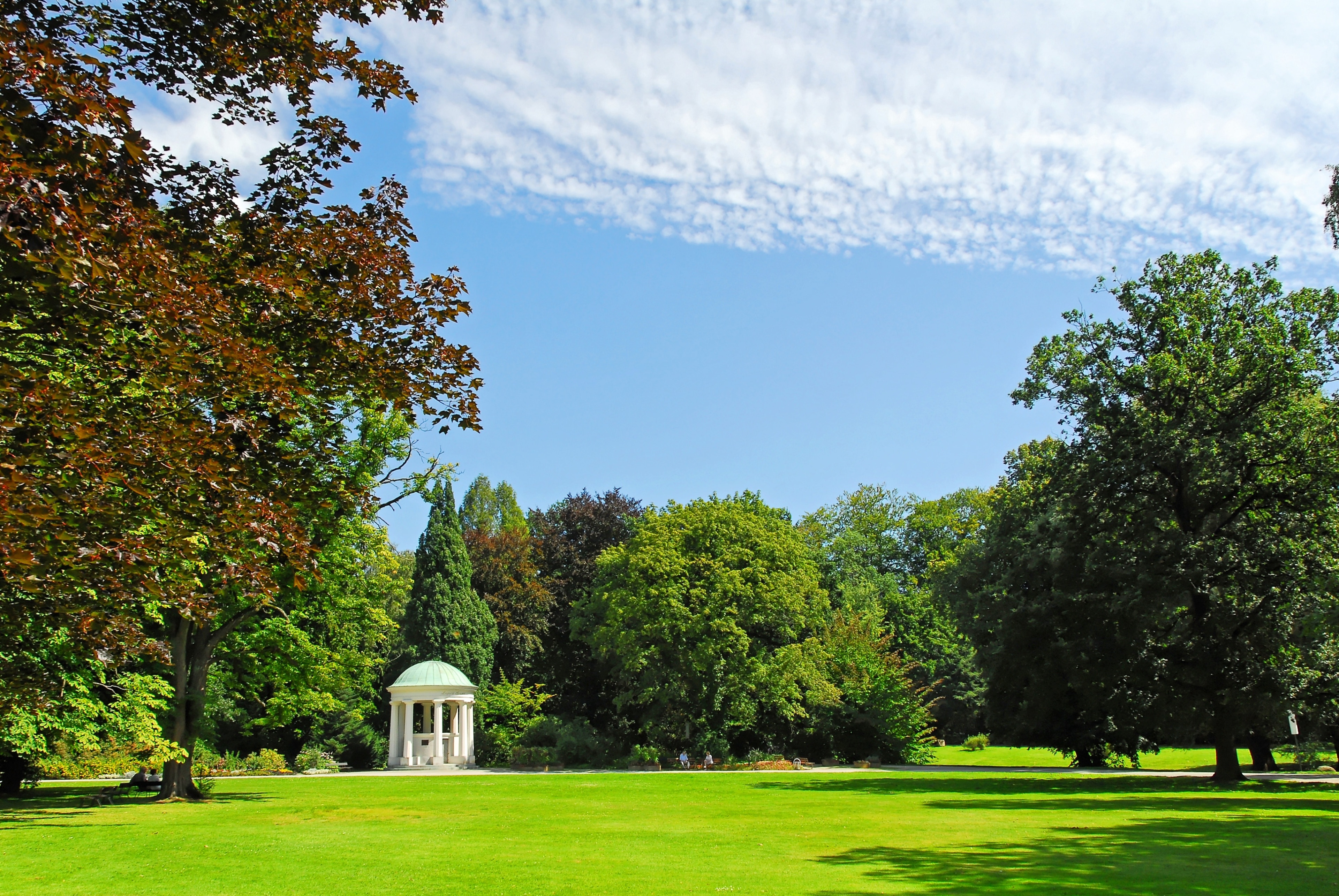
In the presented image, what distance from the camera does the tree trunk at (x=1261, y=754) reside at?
30109 mm

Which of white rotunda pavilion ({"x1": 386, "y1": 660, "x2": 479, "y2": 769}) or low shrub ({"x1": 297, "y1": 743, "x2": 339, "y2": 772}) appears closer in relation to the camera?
low shrub ({"x1": 297, "y1": 743, "x2": 339, "y2": 772})

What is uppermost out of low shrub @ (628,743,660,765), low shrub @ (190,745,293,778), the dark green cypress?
the dark green cypress

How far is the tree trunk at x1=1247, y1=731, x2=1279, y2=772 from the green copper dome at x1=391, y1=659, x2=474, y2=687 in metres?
31.2

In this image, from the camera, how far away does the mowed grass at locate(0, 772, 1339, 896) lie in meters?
9.77

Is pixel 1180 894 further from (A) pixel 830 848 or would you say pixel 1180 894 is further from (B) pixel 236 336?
(B) pixel 236 336

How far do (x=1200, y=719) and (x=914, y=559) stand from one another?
43081mm

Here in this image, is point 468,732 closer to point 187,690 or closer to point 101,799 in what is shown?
point 187,690

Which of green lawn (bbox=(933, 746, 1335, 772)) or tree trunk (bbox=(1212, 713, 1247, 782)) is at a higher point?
tree trunk (bbox=(1212, 713, 1247, 782))

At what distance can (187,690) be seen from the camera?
23672 millimetres

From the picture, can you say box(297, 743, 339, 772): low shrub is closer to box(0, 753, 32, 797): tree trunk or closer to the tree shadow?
box(0, 753, 32, 797): tree trunk

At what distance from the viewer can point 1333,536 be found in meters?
Answer: 23.3

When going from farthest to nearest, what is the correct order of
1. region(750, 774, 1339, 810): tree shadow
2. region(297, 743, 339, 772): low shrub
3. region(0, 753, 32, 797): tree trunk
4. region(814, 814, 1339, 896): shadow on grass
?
region(297, 743, 339, 772): low shrub → region(0, 753, 32, 797): tree trunk → region(750, 774, 1339, 810): tree shadow → region(814, 814, 1339, 896): shadow on grass

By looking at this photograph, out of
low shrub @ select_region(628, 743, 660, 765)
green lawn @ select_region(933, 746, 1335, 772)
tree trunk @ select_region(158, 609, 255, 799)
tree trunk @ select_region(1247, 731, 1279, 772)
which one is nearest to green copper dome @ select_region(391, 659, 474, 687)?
low shrub @ select_region(628, 743, 660, 765)

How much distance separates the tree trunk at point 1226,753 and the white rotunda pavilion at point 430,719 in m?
29.6
